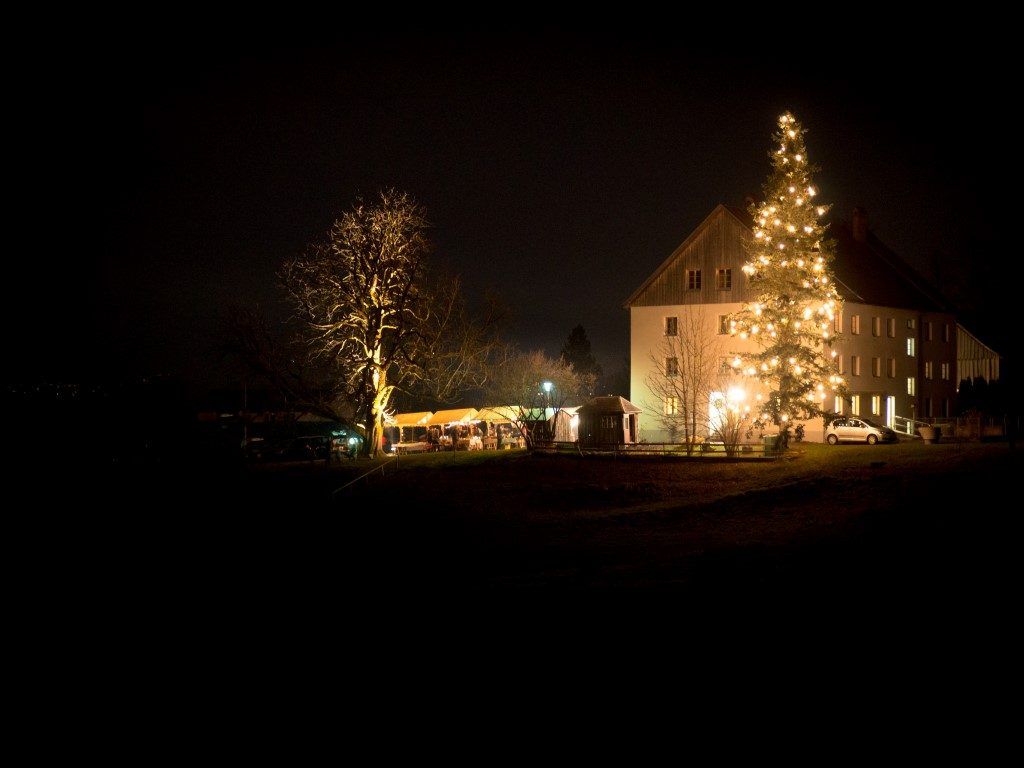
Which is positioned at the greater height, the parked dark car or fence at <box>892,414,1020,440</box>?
fence at <box>892,414,1020,440</box>

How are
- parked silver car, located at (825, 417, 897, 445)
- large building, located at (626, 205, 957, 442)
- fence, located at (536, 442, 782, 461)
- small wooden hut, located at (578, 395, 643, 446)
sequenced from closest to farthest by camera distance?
fence, located at (536, 442, 782, 461), parked silver car, located at (825, 417, 897, 445), small wooden hut, located at (578, 395, 643, 446), large building, located at (626, 205, 957, 442)

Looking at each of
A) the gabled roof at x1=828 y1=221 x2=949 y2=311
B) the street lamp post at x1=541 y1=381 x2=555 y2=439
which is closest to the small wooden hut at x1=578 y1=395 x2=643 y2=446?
the street lamp post at x1=541 y1=381 x2=555 y2=439

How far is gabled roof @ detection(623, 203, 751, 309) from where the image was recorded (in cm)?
5338

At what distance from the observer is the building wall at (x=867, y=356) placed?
5359 cm

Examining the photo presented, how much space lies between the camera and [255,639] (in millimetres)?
13359

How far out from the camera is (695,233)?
5428 cm

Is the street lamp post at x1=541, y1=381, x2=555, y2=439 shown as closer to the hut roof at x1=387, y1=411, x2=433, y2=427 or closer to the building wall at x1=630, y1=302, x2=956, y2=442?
the building wall at x1=630, y1=302, x2=956, y2=442

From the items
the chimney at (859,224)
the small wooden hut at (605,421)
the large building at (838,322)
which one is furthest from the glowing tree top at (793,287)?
the chimney at (859,224)

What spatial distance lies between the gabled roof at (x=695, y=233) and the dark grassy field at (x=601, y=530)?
16574mm

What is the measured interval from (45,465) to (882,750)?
4992 centimetres

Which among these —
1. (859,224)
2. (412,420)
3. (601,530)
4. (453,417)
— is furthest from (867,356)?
(601,530)

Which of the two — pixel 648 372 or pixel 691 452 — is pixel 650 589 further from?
pixel 648 372

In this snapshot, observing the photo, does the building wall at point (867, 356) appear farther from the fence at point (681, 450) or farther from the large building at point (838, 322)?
the fence at point (681, 450)

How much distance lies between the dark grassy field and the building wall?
1133 centimetres
